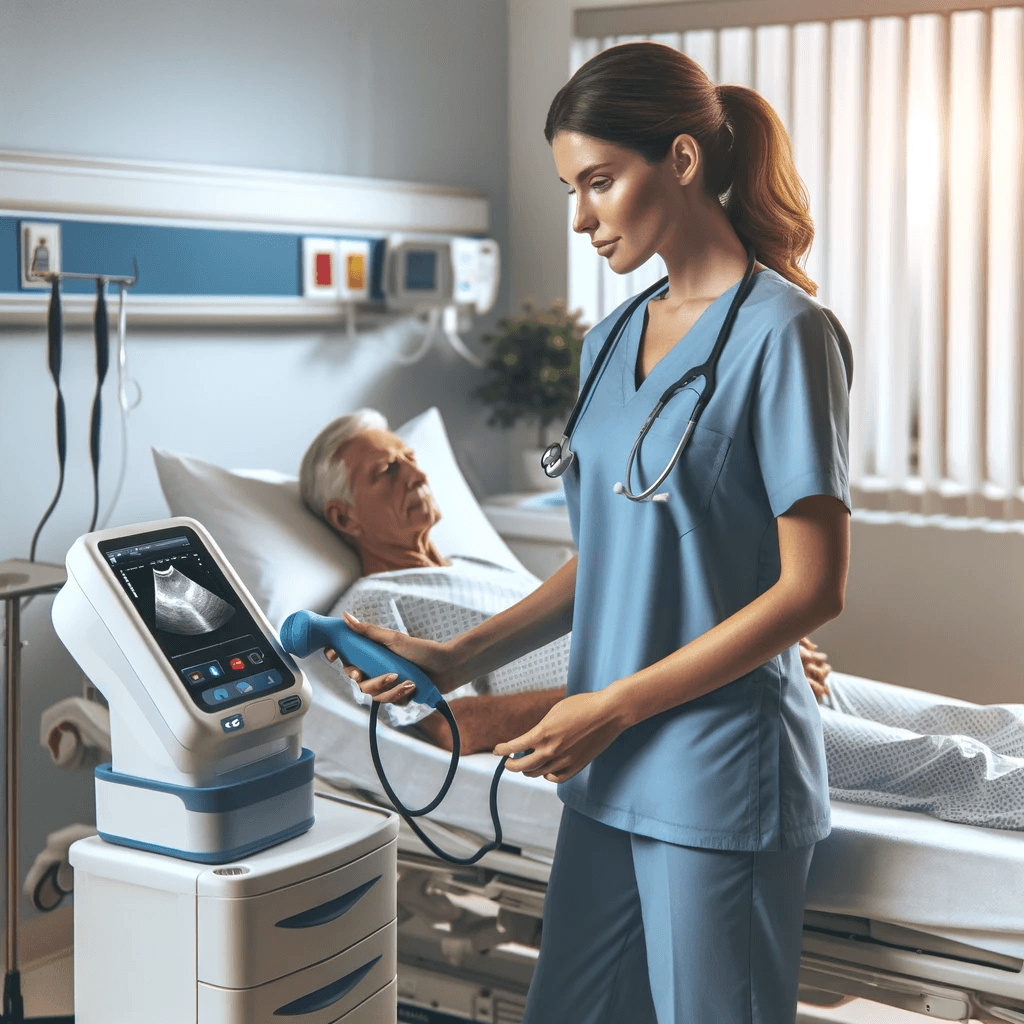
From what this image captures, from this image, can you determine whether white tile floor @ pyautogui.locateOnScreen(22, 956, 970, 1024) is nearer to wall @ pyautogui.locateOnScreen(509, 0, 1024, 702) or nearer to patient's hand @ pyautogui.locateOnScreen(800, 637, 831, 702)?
patient's hand @ pyautogui.locateOnScreen(800, 637, 831, 702)

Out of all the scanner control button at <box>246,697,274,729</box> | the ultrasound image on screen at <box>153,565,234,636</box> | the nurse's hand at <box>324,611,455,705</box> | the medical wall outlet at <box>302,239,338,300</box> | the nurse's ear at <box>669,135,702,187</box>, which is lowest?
the scanner control button at <box>246,697,274,729</box>

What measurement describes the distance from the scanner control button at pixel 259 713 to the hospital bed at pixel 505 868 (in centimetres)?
58

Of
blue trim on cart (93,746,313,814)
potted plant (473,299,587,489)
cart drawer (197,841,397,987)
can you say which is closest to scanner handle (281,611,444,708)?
blue trim on cart (93,746,313,814)

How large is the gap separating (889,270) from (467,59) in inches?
48.9

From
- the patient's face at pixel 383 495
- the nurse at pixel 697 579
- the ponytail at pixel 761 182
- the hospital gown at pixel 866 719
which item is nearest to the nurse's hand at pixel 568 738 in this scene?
the nurse at pixel 697 579

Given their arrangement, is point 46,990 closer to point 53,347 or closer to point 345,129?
point 53,347

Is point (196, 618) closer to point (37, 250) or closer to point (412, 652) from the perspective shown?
point (412, 652)

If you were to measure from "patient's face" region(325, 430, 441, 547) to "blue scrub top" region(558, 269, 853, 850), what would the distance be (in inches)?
37.0

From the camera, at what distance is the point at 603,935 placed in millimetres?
1393

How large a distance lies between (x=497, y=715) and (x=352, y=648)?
2.03 feet

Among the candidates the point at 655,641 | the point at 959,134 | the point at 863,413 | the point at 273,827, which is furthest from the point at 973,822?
the point at 959,134

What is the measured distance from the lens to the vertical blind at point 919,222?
9.61 feet

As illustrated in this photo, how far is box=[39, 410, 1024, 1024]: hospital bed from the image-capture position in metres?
1.63

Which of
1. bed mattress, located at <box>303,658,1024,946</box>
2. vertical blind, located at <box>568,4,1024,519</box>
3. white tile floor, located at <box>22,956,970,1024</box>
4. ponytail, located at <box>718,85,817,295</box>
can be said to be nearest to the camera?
ponytail, located at <box>718,85,817,295</box>
